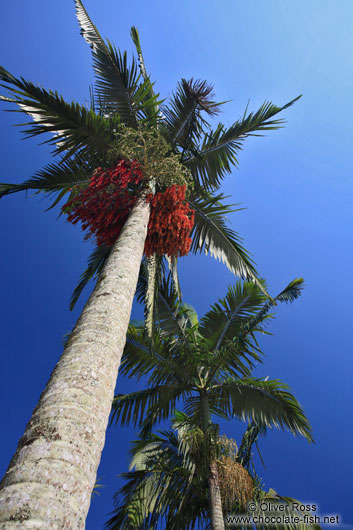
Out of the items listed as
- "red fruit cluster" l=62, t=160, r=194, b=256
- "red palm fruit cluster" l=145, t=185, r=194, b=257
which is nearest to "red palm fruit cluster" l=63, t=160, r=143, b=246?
"red fruit cluster" l=62, t=160, r=194, b=256

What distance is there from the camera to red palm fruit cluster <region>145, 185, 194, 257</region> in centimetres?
500

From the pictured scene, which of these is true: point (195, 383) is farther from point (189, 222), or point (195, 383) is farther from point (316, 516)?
point (189, 222)

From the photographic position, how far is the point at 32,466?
1.51 metres

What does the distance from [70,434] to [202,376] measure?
7.54m

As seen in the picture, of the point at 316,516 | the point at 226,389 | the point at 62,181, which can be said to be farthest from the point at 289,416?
the point at 62,181

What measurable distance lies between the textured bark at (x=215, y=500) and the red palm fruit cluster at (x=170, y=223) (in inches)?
181

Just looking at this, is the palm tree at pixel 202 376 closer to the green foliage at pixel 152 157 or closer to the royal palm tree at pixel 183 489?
the royal palm tree at pixel 183 489

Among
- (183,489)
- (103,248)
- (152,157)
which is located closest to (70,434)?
(152,157)

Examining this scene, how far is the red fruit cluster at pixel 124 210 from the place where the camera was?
4938 mm

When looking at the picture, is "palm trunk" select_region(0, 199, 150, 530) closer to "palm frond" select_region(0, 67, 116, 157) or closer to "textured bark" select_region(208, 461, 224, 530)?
"palm frond" select_region(0, 67, 116, 157)

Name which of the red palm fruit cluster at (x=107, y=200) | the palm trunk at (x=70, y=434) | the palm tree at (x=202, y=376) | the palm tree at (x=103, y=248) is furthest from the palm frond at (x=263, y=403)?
the palm trunk at (x=70, y=434)

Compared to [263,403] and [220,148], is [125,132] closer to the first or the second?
[220,148]

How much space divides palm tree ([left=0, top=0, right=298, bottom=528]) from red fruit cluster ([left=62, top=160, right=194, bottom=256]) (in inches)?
9.4

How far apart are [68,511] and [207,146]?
24.3ft
